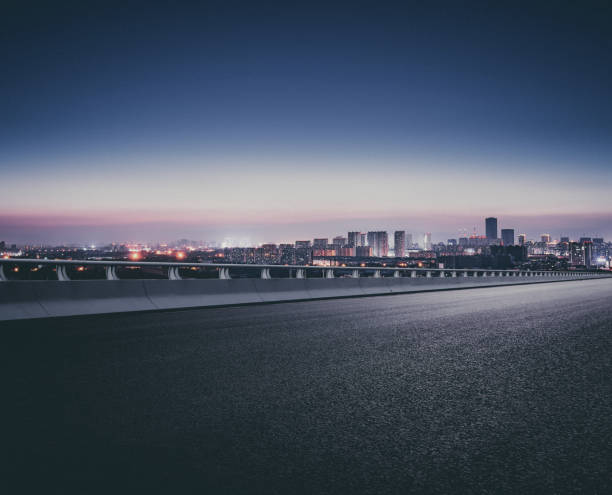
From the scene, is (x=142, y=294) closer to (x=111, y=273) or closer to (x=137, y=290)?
(x=137, y=290)

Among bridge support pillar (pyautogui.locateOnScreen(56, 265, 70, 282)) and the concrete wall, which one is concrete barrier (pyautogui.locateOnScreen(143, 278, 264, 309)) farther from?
bridge support pillar (pyautogui.locateOnScreen(56, 265, 70, 282))

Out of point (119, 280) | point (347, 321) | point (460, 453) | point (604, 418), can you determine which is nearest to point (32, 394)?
point (460, 453)

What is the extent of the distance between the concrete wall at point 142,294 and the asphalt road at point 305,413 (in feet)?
7.11

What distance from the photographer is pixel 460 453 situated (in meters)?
3.93

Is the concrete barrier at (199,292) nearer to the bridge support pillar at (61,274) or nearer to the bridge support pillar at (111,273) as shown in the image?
the bridge support pillar at (111,273)

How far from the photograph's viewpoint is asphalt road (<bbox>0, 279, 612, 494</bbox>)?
348cm

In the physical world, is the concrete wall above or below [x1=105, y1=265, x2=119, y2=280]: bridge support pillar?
below

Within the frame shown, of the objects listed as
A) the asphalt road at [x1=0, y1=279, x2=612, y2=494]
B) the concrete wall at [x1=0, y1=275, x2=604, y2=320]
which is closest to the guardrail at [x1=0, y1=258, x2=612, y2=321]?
the concrete wall at [x1=0, y1=275, x2=604, y2=320]

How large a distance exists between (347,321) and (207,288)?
5525 millimetres

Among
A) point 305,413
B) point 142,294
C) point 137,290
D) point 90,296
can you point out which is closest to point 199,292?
point 142,294

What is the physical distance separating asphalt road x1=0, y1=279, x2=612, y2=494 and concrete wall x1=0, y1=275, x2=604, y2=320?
2.17 m

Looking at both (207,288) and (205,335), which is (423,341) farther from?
(207,288)

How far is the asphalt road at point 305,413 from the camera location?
137 inches

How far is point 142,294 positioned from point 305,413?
1036 cm
